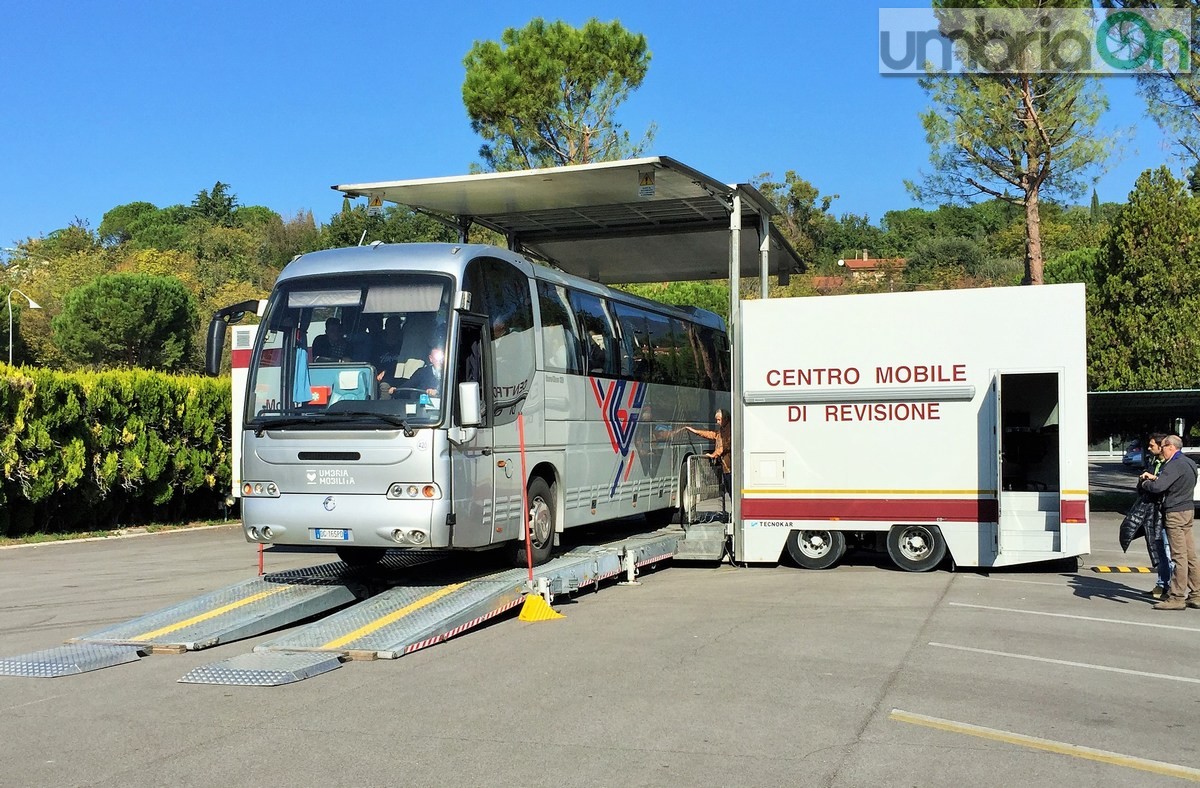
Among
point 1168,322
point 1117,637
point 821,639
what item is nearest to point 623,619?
point 821,639

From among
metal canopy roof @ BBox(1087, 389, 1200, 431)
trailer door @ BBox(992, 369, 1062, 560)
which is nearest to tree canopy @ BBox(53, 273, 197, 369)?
metal canopy roof @ BBox(1087, 389, 1200, 431)

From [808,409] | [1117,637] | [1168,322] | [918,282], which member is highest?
[918,282]

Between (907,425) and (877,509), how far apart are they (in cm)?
110

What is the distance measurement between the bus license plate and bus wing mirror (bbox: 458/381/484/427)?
144 cm

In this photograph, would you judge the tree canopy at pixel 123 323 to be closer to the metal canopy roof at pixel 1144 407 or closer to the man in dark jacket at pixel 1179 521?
the metal canopy roof at pixel 1144 407

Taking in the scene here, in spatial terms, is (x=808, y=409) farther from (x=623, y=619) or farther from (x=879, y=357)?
(x=623, y=619)

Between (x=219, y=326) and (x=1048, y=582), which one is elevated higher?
(x=219, y=326)

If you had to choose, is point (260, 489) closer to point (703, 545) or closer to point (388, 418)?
point (388, 418)

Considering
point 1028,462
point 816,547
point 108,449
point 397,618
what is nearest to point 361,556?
point 397,618

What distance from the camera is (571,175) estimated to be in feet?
45.6

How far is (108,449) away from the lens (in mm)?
21062

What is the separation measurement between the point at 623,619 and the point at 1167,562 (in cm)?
576

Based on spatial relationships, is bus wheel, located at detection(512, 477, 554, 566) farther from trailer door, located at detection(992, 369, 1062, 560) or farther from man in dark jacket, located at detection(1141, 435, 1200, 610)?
man in dark jacket, located at detection(1141, 435, 1200, 610)

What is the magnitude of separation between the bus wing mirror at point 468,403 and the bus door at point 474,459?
0.34 feet
